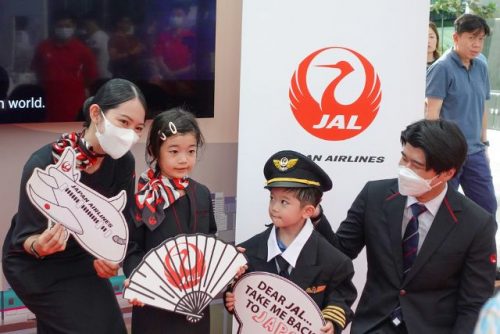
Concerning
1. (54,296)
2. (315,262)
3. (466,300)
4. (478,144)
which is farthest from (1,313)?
(478,144)

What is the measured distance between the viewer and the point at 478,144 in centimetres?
523

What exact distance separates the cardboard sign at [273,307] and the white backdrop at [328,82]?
114 centimetres

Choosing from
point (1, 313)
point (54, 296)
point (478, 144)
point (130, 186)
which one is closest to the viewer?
point (54, 296)

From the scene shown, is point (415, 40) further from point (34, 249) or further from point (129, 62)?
point (34, 249)

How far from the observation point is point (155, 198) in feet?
8.54

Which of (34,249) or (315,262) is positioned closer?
(34,249)

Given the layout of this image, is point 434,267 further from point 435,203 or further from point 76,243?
point 76,243

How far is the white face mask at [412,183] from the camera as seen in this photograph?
8.87ft

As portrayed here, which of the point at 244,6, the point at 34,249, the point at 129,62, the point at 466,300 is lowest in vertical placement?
the point at 466,300

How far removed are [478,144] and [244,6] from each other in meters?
2.33

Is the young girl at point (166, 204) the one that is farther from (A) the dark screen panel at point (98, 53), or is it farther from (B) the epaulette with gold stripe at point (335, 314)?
(A) the dark screen panel at point (98, 53)

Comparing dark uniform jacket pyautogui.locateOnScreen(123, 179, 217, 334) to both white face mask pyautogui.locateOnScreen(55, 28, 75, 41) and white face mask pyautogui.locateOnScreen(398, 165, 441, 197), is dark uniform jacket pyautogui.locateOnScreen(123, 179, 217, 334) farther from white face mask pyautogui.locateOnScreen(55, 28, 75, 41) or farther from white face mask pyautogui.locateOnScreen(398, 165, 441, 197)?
white face mask pyautogui.locateOnScreen(55, 28, 75, 41)

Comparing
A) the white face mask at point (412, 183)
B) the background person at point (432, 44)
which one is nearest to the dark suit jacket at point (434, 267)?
the white face mask at point (412, 183)

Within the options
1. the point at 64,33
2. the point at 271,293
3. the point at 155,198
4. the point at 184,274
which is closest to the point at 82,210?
the point at 155,198
